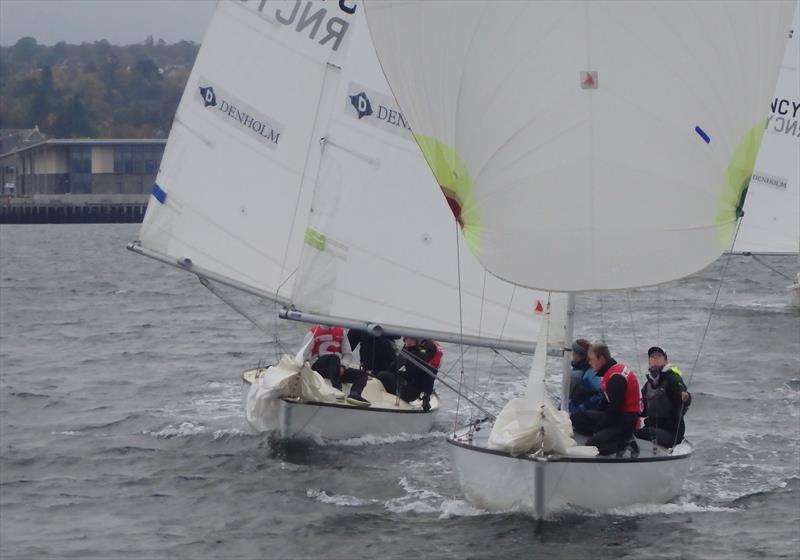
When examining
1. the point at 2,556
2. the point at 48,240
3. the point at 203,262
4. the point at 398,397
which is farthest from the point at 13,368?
the point at 48,240

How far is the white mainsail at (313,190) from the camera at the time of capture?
54.0ft

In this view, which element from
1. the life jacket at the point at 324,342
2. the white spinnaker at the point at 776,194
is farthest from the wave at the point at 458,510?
the white spinnaker at the point at 776,194

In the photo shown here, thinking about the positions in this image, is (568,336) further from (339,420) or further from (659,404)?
(339,420)

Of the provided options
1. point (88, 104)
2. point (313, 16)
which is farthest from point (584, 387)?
point (88, 104)

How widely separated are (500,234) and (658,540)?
2.91 metres

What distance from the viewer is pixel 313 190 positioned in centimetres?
1986

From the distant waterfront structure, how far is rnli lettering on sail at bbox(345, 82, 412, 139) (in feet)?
309

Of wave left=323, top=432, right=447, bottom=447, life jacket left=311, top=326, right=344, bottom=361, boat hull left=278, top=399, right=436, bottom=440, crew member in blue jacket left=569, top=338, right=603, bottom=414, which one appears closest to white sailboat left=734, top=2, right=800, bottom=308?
life jacket left=311, top=326, right=344, bottom=361

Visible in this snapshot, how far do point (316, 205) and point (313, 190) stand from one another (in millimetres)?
2786

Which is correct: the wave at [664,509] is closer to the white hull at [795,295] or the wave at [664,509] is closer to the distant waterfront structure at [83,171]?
the white hull at [795,295]

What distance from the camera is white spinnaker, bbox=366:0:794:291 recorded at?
12.0 metres

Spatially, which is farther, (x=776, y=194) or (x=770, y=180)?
(x=776, y=194)

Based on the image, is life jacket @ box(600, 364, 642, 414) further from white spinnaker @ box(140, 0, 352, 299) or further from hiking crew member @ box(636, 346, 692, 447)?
white spinnaker @ box(140, 0, 352, 299)

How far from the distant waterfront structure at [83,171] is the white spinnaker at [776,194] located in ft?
270
